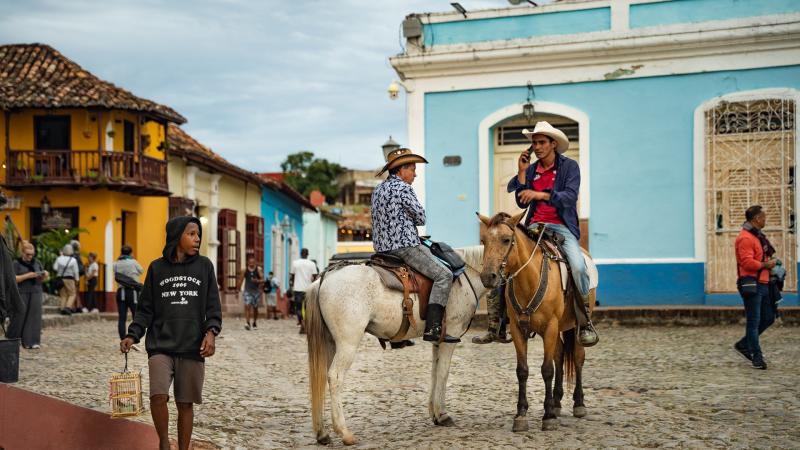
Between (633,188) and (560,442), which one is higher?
(633,188)

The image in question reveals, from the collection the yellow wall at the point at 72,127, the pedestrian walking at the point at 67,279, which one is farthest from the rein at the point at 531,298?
the yellow wall at the point at 72,127

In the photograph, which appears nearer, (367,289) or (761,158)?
(367,289)

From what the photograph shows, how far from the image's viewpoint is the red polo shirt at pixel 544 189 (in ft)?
25.0

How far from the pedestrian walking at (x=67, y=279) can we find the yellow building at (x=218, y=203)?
632cm

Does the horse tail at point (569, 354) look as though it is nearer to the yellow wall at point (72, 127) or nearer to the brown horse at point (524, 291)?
the brown horse at point (524, 291)

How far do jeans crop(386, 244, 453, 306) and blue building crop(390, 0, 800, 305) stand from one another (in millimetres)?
9930

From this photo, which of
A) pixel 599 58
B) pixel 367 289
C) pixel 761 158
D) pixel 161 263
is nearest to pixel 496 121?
pixel 599 58

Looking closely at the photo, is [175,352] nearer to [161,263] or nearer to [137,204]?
[161,263]

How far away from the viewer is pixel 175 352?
5621 mm

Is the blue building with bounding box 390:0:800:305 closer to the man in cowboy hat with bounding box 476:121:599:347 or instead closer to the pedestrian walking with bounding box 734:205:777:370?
the pedestrian walking with bounding box 734:205:777:370

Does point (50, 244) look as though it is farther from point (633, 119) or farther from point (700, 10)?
point (700, 10)

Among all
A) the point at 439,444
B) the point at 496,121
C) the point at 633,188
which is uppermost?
the point at 496,121

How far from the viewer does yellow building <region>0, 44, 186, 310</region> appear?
26.5 meters

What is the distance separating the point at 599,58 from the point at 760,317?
7.66 metres
